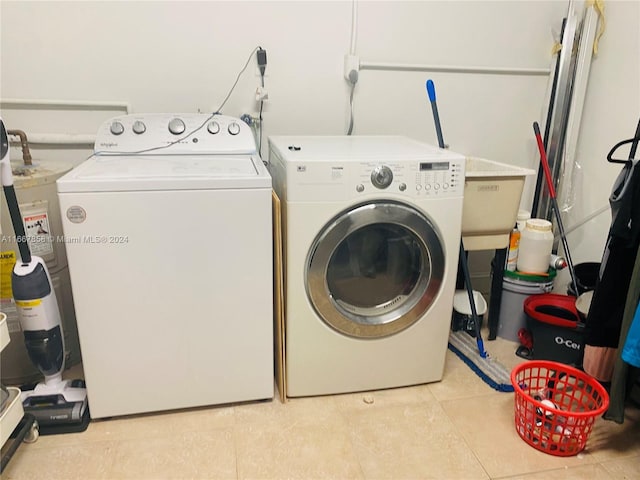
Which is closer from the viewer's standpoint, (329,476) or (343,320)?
(329,476)

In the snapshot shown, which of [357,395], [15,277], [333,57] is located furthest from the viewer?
[333,57]

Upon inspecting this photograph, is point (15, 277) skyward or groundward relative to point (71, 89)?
groundward

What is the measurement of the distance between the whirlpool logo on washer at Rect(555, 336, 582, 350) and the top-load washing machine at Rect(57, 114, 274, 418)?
118cm

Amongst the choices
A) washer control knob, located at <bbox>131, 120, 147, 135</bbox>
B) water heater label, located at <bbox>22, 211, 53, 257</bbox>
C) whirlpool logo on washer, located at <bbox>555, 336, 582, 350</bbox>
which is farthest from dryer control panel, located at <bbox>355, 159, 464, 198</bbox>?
water heater label, located at <bbox>22, 211, 53, 257</bbox>

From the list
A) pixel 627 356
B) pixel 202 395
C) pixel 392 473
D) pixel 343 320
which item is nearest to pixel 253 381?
pixel 202 395

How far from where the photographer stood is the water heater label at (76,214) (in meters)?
1.45

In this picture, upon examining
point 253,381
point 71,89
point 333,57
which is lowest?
point 253,381

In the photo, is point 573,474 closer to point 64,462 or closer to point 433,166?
point 433,166

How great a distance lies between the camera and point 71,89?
Answer: 202 centimetres

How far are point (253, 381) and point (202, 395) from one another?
188mm

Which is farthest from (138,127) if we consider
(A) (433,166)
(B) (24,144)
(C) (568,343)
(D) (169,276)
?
(C) (568,343)

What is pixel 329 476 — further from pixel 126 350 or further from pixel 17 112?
pixel 17 112

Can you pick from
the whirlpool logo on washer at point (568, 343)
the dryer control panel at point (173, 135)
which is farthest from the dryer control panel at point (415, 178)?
the whirlpool logo on washer at point (568, 343)

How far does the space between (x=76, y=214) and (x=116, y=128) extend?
556 mm
